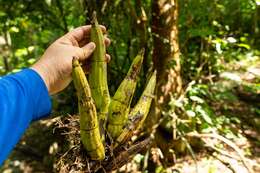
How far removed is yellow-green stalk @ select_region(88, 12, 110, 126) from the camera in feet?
3.83

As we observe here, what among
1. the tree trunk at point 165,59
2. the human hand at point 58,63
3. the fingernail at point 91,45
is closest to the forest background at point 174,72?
the tree trunk at point 165,59

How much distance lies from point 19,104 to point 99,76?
24 cm

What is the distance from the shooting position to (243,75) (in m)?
4.34

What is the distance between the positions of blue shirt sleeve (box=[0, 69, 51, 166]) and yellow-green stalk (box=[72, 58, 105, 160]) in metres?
0.17

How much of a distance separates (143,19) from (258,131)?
5.77ft

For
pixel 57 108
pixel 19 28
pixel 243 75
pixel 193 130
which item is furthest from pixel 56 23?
pixel 243 75

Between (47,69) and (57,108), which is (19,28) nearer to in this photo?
(57,108)

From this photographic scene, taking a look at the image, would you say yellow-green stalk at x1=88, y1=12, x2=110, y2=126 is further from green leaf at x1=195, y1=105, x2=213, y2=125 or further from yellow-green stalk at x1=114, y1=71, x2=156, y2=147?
green leaf at x1=195, y1=105, x2=213, y2=125

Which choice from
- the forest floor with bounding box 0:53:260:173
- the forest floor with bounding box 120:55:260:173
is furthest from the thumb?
the forest floor with bounding box 0:53:260:173

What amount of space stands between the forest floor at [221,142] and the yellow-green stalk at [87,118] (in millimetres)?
1957

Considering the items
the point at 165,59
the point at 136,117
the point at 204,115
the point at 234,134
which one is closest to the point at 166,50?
the point at 165,59

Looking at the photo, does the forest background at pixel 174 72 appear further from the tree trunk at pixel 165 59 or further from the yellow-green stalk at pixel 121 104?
the yellow-green stalk at pixel 121 104

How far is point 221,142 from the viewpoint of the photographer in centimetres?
346

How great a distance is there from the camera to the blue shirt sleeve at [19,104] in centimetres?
109
